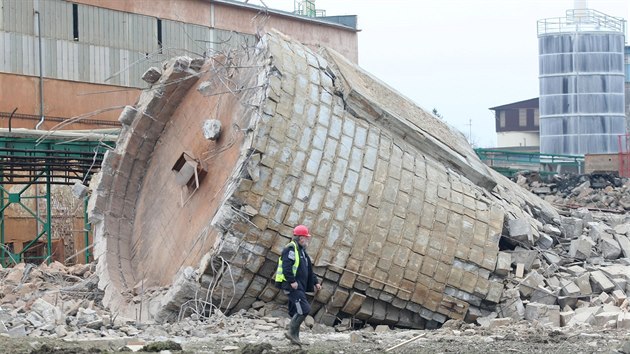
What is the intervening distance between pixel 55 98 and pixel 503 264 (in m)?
22.0

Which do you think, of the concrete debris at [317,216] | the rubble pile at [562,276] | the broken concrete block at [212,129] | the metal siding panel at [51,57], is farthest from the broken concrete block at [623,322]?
the metal siding panel at [51,57]

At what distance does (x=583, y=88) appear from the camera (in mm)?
67500

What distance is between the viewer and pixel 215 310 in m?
13.9

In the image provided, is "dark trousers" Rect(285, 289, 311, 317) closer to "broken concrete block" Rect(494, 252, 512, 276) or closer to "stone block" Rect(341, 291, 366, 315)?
"stone block" Rect(341, 291, 366, 315)

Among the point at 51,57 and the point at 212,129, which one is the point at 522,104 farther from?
the point at 212,129

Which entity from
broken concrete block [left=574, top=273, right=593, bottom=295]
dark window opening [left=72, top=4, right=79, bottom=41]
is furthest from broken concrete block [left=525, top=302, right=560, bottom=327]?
dark window opening [left=72, top=4, right=79, bottom=41]

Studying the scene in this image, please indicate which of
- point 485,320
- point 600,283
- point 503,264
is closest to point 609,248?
point 600,283

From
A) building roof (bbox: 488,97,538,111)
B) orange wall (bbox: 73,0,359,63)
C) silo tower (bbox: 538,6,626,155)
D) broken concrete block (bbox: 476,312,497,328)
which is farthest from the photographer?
building roof (bbox: 488,97,538,111)

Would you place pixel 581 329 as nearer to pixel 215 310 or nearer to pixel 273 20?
pixel 215 310

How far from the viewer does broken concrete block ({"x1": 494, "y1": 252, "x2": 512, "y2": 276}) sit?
1520 cm

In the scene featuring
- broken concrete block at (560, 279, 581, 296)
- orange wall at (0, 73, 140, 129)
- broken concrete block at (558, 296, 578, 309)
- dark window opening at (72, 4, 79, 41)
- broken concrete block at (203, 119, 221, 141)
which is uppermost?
dark window opening at (72, 4, 79, 41)

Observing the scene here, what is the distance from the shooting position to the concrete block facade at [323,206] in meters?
14.0

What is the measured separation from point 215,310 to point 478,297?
3.46 m

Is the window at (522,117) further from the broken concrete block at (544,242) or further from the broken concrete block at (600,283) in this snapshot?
the broken concrete block at (600,283)
